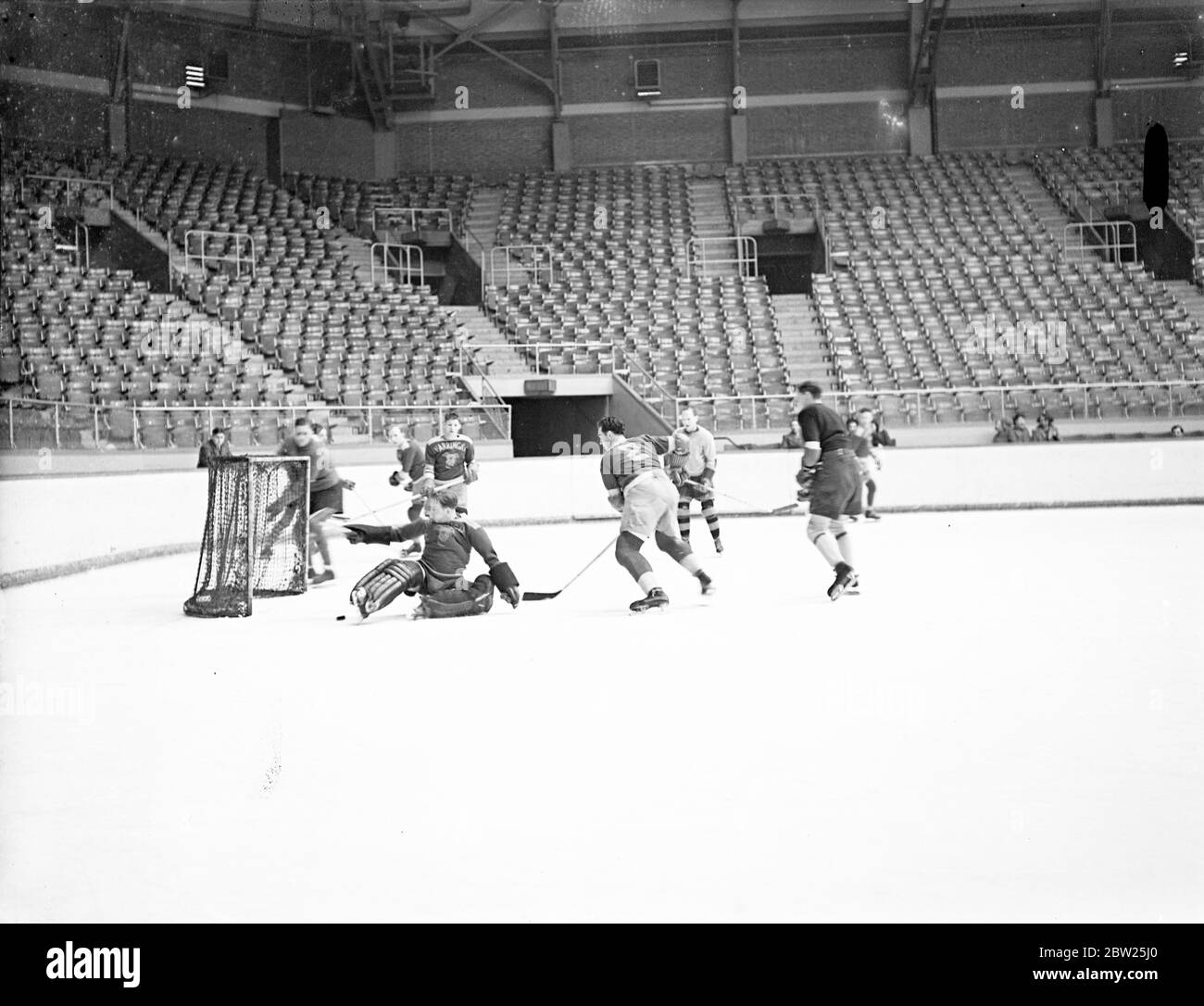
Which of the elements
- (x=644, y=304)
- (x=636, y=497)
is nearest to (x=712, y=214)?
(x=644, y=304)

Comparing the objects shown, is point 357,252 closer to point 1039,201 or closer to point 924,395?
point 924,395

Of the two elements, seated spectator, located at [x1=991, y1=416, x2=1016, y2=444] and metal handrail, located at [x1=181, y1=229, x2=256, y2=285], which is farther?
metal handrail, located at [x1=181, y1=229, x2=256, y2=285]

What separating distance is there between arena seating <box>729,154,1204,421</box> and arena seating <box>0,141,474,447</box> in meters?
7.14

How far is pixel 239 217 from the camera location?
27.7 metres

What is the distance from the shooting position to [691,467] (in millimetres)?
13812

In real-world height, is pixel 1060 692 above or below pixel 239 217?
below

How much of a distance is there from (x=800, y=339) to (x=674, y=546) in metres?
13.8

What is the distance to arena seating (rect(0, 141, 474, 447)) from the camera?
17.4 metres

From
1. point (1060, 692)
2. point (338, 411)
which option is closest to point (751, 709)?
point (1060, 692)

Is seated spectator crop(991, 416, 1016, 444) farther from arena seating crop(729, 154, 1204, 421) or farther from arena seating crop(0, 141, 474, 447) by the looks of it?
arena seating crop(0, 141, 474, 447)

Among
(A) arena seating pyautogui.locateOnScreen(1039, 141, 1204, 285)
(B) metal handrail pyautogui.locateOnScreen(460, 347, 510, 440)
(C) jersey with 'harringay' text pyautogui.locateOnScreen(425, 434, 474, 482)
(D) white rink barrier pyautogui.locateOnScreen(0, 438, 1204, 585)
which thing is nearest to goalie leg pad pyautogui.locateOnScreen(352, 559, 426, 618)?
(C) jersey with 'harringay' text pyautogui.locateOnScreen(425, 434, 474, 482)

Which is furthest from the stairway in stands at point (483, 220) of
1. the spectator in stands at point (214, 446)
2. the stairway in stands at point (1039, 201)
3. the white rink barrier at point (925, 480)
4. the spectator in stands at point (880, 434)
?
the spectator in stands at point (214, 446)
